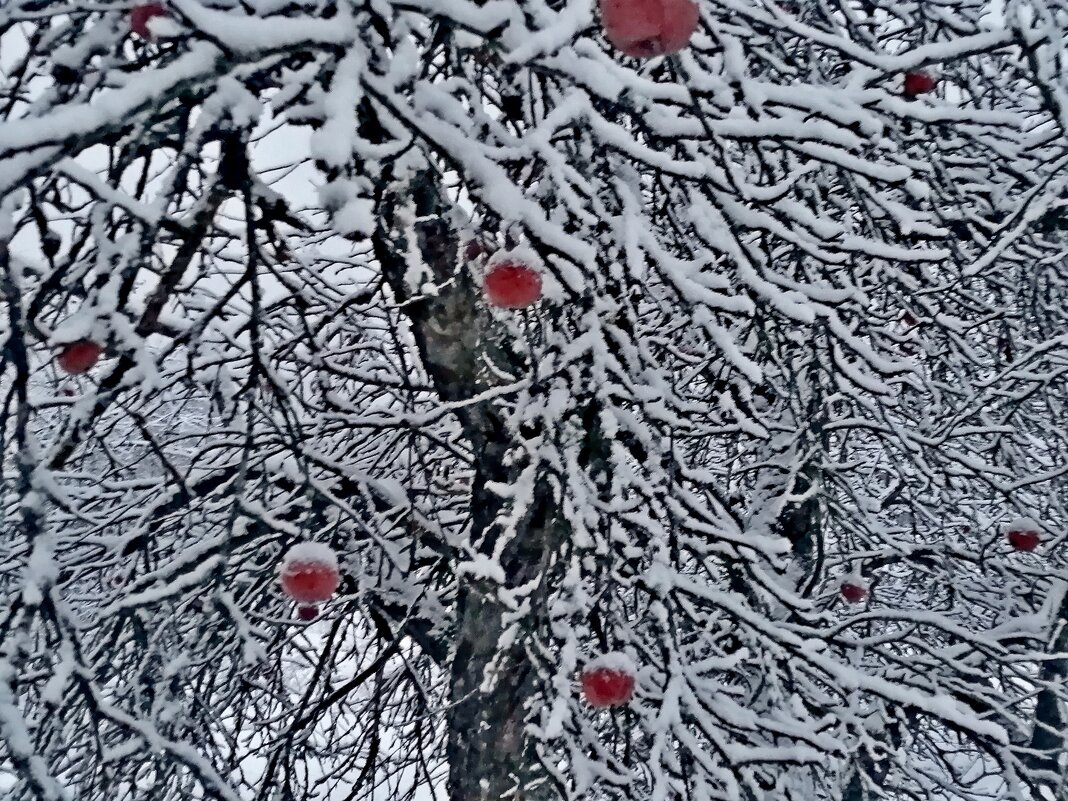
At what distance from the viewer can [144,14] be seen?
4.39ft

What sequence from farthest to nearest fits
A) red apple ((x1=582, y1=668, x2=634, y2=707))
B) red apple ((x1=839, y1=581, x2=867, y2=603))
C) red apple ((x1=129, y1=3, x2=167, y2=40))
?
1. red apple ((x1=839, y1=581, x2=867, y2=603))
2. red apple ((x1=582, y1=668, x2=634, y2=707))
3. red apple ((x1=129, y1=3, x2=167, y2=40))

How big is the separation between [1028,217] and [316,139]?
1980 millimetres

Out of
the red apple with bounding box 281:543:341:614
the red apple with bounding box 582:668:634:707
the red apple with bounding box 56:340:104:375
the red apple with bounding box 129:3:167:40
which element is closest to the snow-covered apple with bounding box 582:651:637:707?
the red apple with bounding box 582:668:634:707

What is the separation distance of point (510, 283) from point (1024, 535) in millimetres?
2786

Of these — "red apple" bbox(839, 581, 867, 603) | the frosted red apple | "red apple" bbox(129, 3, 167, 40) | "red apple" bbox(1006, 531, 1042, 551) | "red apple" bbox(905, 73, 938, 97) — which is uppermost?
"red apple" bbox(129, 3, 167, 40)

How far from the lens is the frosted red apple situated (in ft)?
3.90

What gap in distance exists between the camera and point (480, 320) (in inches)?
83.4

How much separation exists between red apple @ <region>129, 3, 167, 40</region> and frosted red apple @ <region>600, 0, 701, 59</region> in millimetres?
739

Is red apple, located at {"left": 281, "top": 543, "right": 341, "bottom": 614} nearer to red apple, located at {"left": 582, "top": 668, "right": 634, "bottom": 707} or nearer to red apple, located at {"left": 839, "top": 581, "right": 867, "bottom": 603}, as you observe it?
red apple, located at {"left": 582, "top": 668, "right": 634, "bottom": 707}

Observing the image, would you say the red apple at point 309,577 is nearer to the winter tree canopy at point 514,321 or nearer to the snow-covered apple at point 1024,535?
the winter tree canopy at point 514,321

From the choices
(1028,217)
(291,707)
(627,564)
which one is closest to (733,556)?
(627,564)

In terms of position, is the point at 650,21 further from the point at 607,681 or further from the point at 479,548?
the point at 479,548

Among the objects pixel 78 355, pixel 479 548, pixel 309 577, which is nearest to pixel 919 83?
pixel 479 548

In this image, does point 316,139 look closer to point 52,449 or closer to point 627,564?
point 52,449
